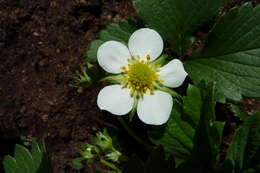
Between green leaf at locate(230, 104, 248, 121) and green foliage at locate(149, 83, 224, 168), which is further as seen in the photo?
green leaf at locate(230, 104, 248, 121)

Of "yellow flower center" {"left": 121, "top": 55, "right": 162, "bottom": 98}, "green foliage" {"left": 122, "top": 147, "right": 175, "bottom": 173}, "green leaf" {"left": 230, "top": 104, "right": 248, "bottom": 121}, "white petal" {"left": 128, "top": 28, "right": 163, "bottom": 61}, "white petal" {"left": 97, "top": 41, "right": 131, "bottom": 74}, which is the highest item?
"white petal" {"left": 128, "top": 28, "right": 163, "bottom": 61}

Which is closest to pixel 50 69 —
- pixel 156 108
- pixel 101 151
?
pixel 101 151

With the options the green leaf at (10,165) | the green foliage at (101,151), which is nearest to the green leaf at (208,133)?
the green foliage at (101,151)

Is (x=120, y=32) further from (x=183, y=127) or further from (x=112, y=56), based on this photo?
(x=183, y=127)

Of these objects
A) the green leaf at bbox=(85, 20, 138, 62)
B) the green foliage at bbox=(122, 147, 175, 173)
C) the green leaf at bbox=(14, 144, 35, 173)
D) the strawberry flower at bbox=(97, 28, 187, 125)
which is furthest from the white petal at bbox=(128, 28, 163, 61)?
the green leaf at bbox=(14, 144, 35, 173)

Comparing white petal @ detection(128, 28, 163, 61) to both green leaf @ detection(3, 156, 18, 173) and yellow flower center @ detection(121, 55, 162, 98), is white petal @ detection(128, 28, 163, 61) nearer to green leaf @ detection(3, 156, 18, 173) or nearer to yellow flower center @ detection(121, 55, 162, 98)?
yellow flower center @ detection(121, 55, 162, 98)
